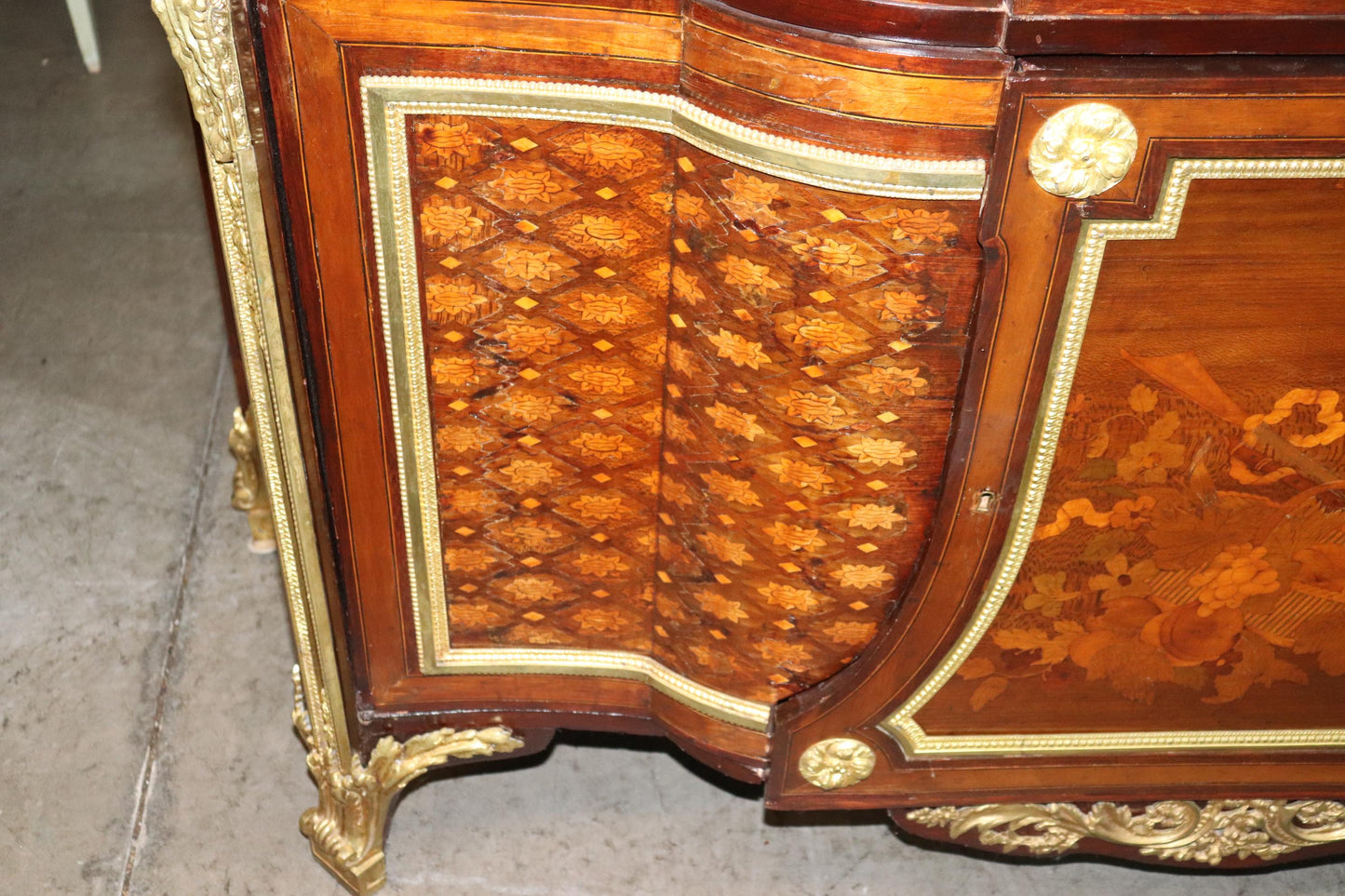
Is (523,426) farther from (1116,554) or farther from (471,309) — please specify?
(1116,554)

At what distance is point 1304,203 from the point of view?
111 cm

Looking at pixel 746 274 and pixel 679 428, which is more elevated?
pixel 746 274

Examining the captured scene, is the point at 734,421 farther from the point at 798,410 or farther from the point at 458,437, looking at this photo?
the point at 458,437

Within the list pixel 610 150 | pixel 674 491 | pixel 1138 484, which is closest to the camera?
pixel 610 150

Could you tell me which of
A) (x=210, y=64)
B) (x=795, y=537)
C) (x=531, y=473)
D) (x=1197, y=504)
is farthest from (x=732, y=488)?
(x=210, y=64)

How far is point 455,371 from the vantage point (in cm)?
128

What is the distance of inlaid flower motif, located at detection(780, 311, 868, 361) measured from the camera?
1.17 m

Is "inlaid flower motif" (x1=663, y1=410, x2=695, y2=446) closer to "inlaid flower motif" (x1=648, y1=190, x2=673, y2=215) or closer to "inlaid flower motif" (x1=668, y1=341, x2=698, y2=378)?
"inlaid flower motif" (x1=668, y1=341, x2=698, y2=378)

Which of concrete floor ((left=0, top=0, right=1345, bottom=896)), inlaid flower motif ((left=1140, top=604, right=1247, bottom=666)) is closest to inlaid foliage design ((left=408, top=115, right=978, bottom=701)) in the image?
inlaid flower motif ((left=1140, top=604, right=1247, bottom=666))

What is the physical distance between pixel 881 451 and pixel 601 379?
25 cm

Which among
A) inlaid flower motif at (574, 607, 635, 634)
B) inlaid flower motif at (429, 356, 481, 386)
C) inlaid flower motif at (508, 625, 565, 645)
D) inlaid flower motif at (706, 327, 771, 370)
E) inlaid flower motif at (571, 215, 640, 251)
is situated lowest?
inlaid flower motif at (508, 625, 565, 645)

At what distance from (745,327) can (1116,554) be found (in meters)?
0.40

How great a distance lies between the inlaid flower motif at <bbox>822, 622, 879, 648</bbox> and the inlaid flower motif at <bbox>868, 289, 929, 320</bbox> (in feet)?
1.11

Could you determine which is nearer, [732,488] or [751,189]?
[751,189]
